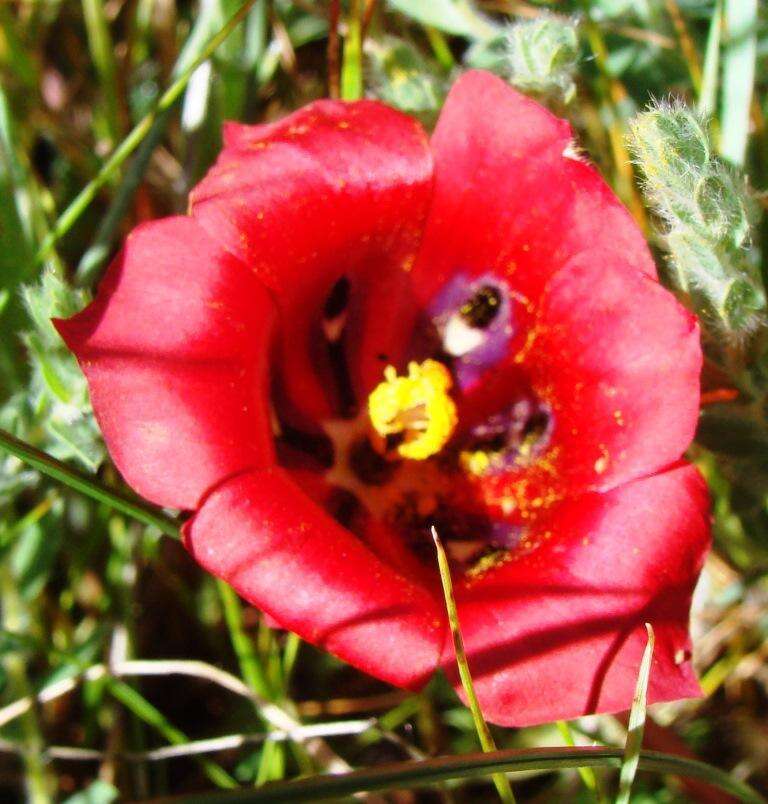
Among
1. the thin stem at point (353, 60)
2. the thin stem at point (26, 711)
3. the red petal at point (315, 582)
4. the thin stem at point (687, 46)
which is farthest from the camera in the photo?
the thin stem at point (687, 46)

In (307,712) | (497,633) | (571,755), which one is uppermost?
(497,633)

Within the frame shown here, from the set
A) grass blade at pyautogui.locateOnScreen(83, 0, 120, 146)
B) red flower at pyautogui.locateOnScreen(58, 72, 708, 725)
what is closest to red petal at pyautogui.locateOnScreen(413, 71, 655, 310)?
red flower at pyautogui.locateOnScreen(58, 72, 708, 725)

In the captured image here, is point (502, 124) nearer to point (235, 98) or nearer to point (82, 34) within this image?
point (235, 98)

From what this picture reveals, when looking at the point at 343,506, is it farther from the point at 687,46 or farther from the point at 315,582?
the point at 687,46

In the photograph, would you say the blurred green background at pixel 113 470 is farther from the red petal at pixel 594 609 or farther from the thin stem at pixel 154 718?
the red petal at pixel 594 609

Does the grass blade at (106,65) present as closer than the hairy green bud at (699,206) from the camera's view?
No

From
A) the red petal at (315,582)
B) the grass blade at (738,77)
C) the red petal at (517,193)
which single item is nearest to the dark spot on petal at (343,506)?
the red petal at (315,582)

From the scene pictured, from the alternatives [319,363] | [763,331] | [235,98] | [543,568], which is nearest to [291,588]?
[543,568]

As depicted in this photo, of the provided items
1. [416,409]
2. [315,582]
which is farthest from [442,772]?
[416,409]

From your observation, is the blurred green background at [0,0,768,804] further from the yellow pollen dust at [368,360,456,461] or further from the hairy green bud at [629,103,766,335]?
the yellow pollen dust at [368,360,456,461]
